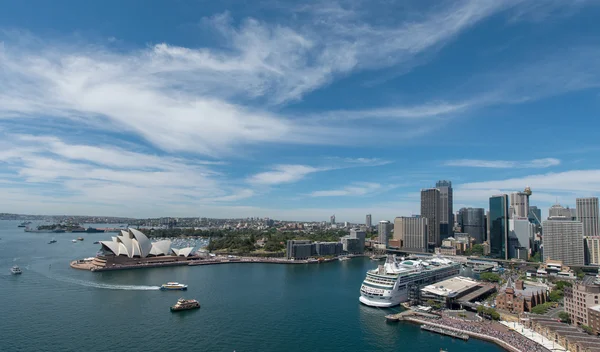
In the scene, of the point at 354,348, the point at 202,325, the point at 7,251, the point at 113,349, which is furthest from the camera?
the point at 7,251

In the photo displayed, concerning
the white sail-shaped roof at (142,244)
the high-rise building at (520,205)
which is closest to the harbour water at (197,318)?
the white sail-shaped roof at (142,244)

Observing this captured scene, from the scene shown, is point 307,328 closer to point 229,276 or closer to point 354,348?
point 354,348

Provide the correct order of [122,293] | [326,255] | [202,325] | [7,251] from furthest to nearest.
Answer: [326,255]
[7,251]
[122,293]
[202,325]

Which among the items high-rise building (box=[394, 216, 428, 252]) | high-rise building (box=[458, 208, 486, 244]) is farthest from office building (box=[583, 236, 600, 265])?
high-rise building (box=[458, 208, 486, 244])

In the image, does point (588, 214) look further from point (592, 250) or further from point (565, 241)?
point (565, 241)

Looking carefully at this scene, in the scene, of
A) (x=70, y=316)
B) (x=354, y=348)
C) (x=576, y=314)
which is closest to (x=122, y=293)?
(x=70, y=316)

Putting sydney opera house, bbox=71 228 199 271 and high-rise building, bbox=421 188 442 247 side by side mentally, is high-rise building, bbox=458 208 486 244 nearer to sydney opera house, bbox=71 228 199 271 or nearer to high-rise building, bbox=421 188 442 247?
high-rise building, bbox=421 188 442 247
